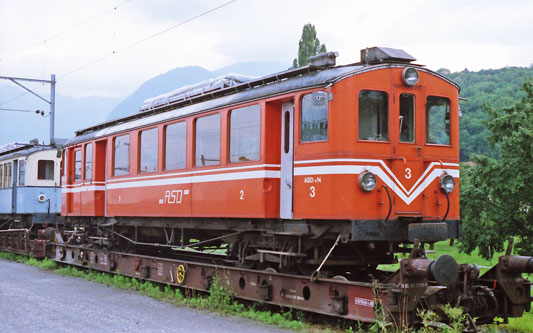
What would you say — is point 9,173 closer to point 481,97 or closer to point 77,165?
point 77,165

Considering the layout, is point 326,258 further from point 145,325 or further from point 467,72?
point 467,72

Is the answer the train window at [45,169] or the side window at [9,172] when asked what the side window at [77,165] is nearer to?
the train window at [45,169]

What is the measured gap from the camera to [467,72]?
295ft

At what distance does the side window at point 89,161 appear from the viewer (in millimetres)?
16958

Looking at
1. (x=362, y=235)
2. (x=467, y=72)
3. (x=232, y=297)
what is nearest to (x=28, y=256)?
(x=232, y=297)

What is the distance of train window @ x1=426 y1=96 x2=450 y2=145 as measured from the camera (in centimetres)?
1013

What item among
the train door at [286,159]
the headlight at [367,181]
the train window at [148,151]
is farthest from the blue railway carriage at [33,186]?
the headlight at [367,181]

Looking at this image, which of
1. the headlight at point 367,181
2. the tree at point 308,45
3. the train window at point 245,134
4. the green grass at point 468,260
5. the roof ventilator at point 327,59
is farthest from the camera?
the tree at point 308,45

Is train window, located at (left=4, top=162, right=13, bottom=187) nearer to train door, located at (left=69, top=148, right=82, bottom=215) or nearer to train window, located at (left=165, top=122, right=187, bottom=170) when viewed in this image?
train door, located at (left=69, top=148, right=82, bottom=215)

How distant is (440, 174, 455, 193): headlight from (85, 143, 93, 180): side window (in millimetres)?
9979

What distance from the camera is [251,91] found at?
36.8 feet

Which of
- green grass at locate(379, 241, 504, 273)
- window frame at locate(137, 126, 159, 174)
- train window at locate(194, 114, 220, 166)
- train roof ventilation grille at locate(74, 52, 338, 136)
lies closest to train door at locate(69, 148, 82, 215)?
train roof ventilation grille at locate(74, 52, 338, 136)

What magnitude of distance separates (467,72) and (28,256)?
7877cm

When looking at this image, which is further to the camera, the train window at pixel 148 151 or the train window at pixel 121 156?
the train window at pixel 121 156
